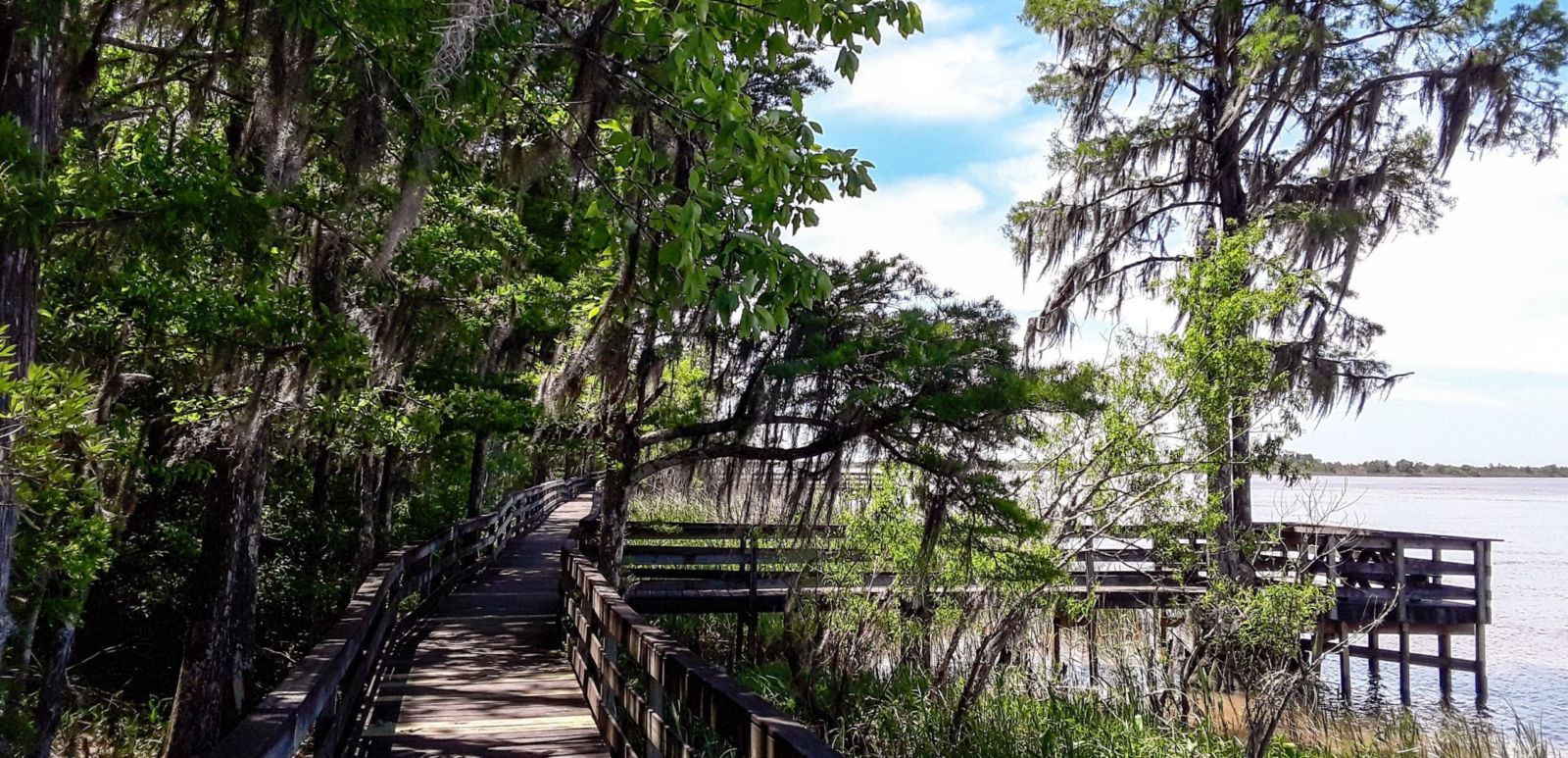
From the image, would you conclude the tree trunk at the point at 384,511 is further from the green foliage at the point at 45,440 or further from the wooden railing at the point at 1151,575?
the green foliage at the point at 45,440

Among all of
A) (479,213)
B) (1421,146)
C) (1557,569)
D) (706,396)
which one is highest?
(1421,146)

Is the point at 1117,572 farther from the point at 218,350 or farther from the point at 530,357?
the point at 218,350

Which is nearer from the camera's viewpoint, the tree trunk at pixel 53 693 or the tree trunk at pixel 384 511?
the tree trunk at pixel 53 693

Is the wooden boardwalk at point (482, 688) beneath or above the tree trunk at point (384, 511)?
beneath

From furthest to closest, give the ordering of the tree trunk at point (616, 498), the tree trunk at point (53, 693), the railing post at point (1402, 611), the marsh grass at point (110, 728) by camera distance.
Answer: the railing post at point (1402, 611)
the marsh grass at point (110, 728)
the tree trunk at point (616, 498)
the tree trunk at point (53, 693)

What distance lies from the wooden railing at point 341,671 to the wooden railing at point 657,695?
1330mm

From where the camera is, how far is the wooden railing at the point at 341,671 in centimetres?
299

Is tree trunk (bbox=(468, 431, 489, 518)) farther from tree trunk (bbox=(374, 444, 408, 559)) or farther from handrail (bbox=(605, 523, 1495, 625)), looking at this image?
handrail (bbox=(605, 523, 1495, 625))

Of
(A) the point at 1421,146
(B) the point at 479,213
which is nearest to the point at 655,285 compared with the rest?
(B) the point at 479,213

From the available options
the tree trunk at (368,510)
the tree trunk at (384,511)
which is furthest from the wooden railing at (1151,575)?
the tree trunk at (384,511)

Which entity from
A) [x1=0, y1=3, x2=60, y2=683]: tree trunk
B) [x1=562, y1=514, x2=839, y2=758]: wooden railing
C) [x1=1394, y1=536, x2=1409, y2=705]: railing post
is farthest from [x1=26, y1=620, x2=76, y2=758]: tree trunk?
[x1=1394, y1=536, x2=1409, y2=705]: railing post

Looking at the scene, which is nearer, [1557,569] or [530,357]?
[530,357]

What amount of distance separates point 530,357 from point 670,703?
11.7 meters

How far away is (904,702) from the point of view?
1138 centimetres
